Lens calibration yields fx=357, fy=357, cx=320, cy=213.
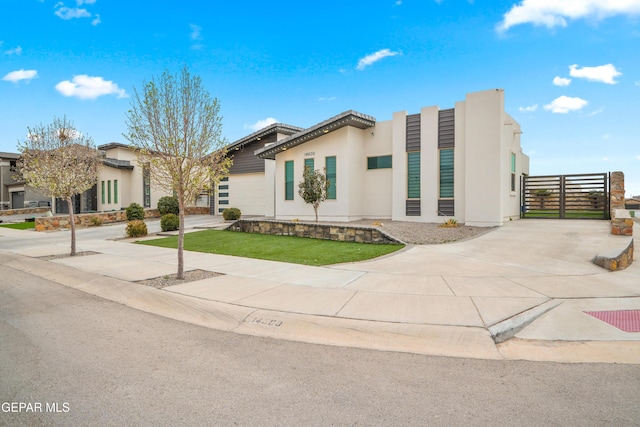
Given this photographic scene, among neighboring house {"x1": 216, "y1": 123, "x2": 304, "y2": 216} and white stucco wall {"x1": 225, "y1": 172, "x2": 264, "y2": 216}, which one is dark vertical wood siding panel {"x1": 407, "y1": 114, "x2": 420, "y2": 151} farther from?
white stucco wall {"x1": 225, "y1": 172, "x2": 264, "y2": 216}

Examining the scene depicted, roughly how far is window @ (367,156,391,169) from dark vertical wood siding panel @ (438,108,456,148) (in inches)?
120

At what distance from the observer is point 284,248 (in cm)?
1252

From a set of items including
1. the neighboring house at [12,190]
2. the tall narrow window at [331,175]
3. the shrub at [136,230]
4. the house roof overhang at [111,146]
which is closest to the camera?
the shrub at [136,230]

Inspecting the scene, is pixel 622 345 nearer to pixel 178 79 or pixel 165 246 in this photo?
pixel 178 79

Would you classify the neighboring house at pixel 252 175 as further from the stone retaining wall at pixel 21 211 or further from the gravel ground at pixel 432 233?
the stone retaining wall at pixel 21 211

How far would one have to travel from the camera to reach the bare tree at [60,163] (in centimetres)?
1252

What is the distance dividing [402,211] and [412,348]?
1473 centimetres

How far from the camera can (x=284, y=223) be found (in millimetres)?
16594

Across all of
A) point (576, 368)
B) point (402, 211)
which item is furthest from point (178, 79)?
point (402, 211)

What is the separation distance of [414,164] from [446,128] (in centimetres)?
230

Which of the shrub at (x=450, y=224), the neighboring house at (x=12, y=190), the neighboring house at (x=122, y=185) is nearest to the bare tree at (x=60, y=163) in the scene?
the shrub at (x=450, y=224)

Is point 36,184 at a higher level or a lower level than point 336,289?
higher

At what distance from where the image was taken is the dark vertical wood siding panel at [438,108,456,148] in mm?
17281

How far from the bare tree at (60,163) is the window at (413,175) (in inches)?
571
